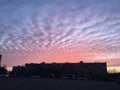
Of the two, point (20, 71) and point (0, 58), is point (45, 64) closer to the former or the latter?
point (20, 71)

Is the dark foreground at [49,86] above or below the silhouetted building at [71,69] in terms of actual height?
below

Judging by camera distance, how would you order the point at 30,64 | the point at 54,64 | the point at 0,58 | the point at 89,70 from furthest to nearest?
the point at 30,64
the point at 54,64
the point at 89,70
the point at 0,58

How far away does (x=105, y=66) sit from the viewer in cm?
12581

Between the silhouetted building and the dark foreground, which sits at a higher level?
the silhouetted building

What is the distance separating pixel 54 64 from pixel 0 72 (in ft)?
115

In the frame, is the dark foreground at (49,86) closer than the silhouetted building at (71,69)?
Yes

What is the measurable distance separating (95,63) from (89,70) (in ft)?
23.8

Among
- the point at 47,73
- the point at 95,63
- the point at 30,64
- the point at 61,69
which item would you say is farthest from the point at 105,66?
the point at 30,64

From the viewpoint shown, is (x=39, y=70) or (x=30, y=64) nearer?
(x=39, y=70)

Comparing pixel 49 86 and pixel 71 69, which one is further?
pixel 71 69

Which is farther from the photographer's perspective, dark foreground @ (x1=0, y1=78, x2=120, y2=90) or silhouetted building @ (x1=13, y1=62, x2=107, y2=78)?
silhouetted building @ (x1=13, y1=62, x2=107, y2=78)

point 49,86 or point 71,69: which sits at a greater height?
point 71,69

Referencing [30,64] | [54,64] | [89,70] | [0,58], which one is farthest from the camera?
[30,64]

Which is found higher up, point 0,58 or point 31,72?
point 0,58
